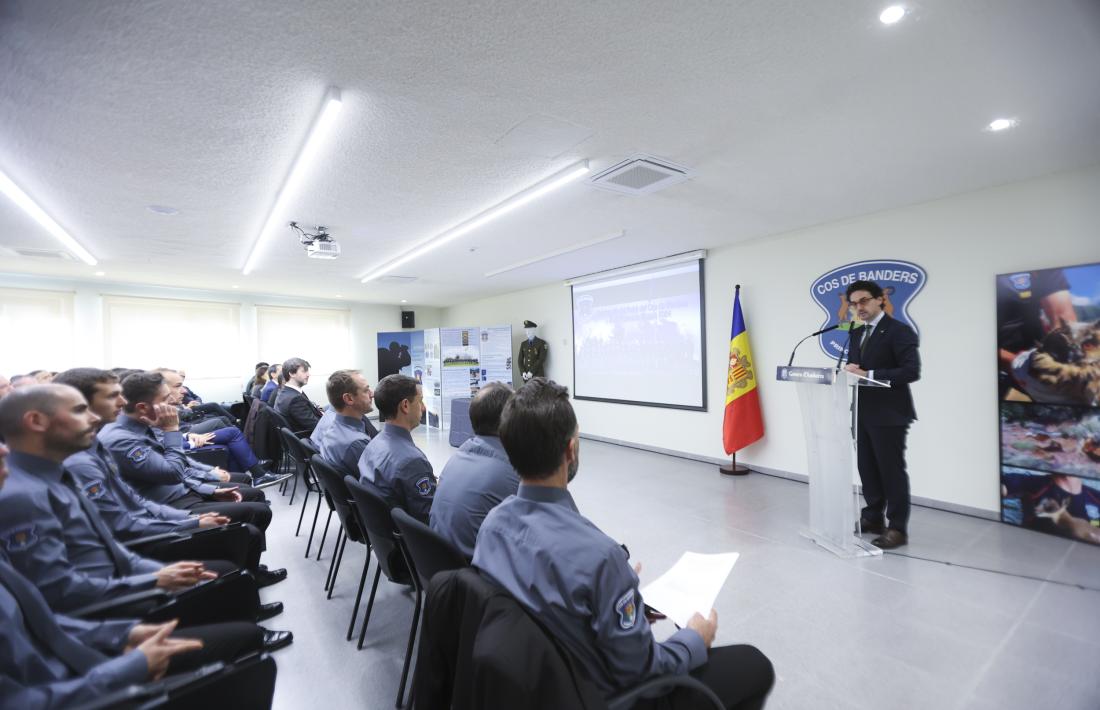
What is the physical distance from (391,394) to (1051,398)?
4560 millimetres

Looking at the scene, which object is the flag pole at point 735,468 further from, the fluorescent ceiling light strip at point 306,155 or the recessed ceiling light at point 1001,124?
the fluorescent ceiling light strip at point 306,155

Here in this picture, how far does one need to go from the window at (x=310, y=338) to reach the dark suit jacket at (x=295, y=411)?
17.3 ft

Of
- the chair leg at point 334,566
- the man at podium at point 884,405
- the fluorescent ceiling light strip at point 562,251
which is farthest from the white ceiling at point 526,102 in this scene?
the chair leg at point 334,566

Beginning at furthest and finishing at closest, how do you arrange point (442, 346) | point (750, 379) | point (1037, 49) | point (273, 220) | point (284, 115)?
point (442, 346)
point (750, 379)
point (273, 220)
point (284, 115)
point (1037, 49)

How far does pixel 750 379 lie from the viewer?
512 centimetres

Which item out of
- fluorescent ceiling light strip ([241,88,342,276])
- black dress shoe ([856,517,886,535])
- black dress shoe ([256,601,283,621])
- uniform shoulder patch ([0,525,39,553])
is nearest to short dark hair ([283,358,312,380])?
fluorescent ceiling light strip ([241,88,342,276])

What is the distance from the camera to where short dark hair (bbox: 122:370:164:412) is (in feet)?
8.32

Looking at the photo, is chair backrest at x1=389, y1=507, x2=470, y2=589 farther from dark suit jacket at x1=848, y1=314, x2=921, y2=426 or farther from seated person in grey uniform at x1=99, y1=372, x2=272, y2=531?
dark suit jacket at x1=848, y1=314, x2=921, y2=426

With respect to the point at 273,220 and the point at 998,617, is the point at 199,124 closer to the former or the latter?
the point at 273,220

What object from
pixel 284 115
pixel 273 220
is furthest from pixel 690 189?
pixel 273 220

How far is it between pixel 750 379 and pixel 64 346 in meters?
10.1

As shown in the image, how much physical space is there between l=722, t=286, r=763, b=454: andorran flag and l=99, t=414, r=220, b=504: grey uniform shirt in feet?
15.5

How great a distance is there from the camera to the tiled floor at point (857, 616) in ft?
6.09

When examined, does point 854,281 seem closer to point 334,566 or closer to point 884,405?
point 884,405
